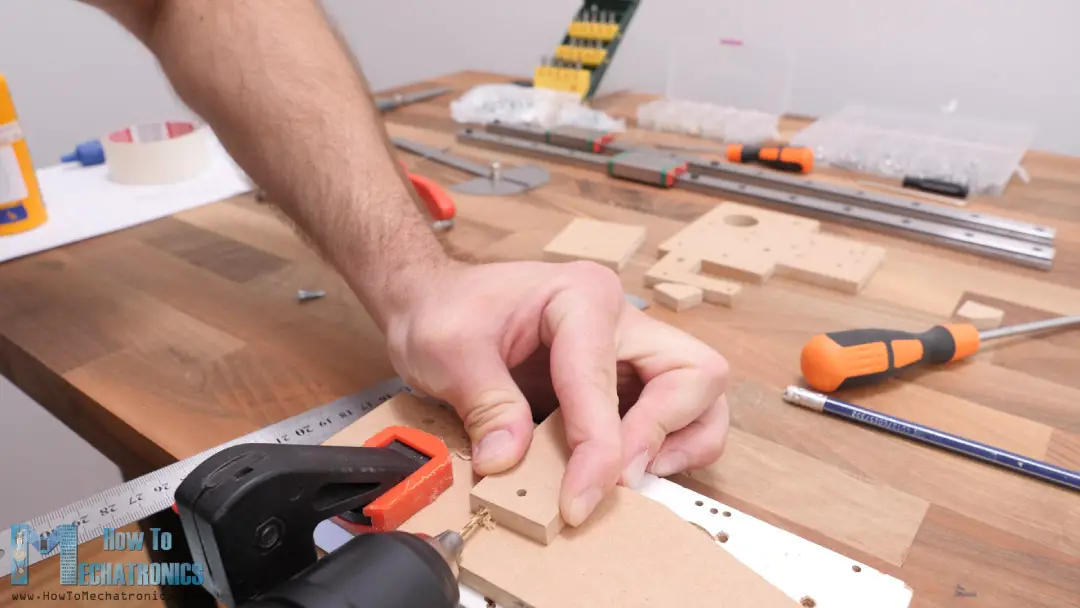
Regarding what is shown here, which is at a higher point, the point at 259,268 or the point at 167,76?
the point at 167,76

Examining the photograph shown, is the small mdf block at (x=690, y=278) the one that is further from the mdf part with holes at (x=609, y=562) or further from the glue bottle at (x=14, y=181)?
the glue bottle at (x=14, y=181)

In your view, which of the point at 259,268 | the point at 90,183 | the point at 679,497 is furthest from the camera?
the point at 90,183

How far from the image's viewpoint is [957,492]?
53cm

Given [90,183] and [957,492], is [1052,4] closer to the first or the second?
[957,492]

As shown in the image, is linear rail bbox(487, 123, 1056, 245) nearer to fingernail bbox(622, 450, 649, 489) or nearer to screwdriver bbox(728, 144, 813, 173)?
screwdriver bbox(728, 144, 813, 173)

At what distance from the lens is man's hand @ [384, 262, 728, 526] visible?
499 mm

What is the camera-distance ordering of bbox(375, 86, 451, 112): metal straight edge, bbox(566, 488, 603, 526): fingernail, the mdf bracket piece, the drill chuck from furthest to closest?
bbox(375, 86, 451, 112): metal straight edge < the mdf bracket piece < bbox(566, 488, 603, 526): fingernail < the drill chuck

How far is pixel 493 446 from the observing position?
50cm

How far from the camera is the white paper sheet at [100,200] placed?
3.29ft

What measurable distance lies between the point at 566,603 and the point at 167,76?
732mm

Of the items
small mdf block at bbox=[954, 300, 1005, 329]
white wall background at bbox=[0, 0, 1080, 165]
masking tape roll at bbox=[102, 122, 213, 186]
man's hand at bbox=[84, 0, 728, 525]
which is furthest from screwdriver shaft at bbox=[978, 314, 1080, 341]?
masking tape roll at bbox=[102, 122, 213, 186]

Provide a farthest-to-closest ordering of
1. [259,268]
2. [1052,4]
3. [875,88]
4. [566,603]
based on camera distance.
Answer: [875,88] < [1052,4] < [259,268] < [566,603]

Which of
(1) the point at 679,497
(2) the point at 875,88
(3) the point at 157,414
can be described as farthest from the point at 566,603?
(2) the point at 875,88

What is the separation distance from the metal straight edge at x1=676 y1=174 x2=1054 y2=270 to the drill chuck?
839 millimetres
